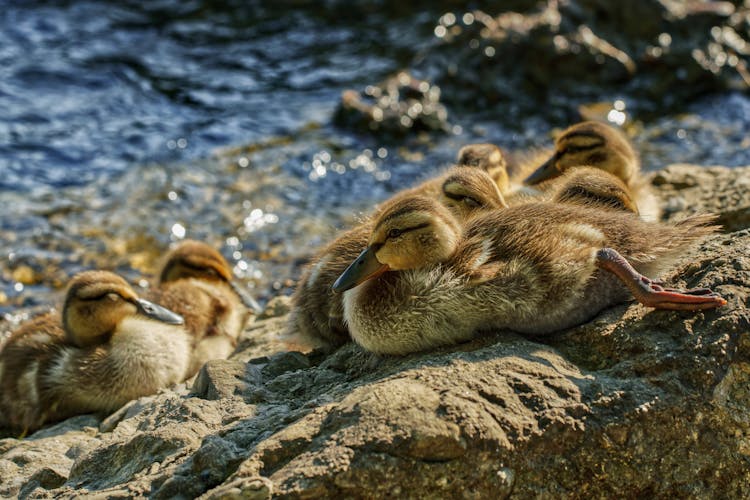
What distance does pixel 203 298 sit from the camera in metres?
6.74

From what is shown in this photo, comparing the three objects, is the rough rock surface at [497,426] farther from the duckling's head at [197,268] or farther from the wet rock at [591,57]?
the wet rock at [591,57]

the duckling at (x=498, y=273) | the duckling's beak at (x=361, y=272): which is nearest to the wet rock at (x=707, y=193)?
the duckling at (x=498, y=273)

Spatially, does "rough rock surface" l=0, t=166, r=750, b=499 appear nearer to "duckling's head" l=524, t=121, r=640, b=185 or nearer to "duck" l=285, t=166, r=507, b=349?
"duck" l=285, t=166, r=507, b=349

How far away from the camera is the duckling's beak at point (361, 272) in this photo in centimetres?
439

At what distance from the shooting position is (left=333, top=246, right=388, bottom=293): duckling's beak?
4.39 meters

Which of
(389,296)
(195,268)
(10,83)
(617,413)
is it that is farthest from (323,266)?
(10,83)

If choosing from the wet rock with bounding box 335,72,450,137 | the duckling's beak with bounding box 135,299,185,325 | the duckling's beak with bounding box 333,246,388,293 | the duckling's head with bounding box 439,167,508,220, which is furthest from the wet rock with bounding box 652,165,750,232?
the wet rock with bounding box 335,72,450,137

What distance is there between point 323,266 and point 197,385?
3.04 feet

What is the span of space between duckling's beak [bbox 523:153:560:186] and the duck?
109 cm

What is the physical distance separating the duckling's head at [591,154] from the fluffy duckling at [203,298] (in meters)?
2.33

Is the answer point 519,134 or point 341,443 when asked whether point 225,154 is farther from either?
point 341,443

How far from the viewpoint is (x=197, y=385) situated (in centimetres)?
462

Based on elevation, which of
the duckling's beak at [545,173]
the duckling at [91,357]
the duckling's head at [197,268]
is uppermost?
the duckling's beak at [545,173]

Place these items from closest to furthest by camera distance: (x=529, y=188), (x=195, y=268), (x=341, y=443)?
(x=341, y=443), (x=529, y=188), (x=195, y=268)
